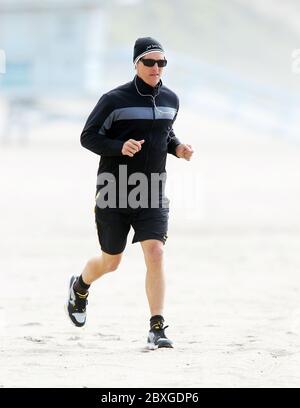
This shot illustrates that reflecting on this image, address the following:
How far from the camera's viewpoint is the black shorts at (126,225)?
6734 millimetres

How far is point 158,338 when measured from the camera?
6.59 m

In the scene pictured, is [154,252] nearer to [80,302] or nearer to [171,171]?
[80,302]

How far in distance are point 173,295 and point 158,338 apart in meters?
2.37

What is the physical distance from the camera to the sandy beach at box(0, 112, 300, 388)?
19.4 feet

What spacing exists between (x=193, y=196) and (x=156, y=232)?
13.1 meters

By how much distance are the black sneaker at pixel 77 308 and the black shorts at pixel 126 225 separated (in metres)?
0.48

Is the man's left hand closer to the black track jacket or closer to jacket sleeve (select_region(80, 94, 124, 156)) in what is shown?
the black track jacket

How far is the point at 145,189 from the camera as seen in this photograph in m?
6.73

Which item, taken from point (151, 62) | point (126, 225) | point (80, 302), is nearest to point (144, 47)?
point (151, 62)

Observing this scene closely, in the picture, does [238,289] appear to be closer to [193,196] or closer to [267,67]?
[193,196]

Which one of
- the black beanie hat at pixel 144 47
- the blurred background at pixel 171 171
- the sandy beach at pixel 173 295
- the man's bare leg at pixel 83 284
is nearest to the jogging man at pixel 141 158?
the black beanie hat at pixel 144 47

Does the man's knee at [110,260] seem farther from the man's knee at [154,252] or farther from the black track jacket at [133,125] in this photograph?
the black track jacket at [133,125]
